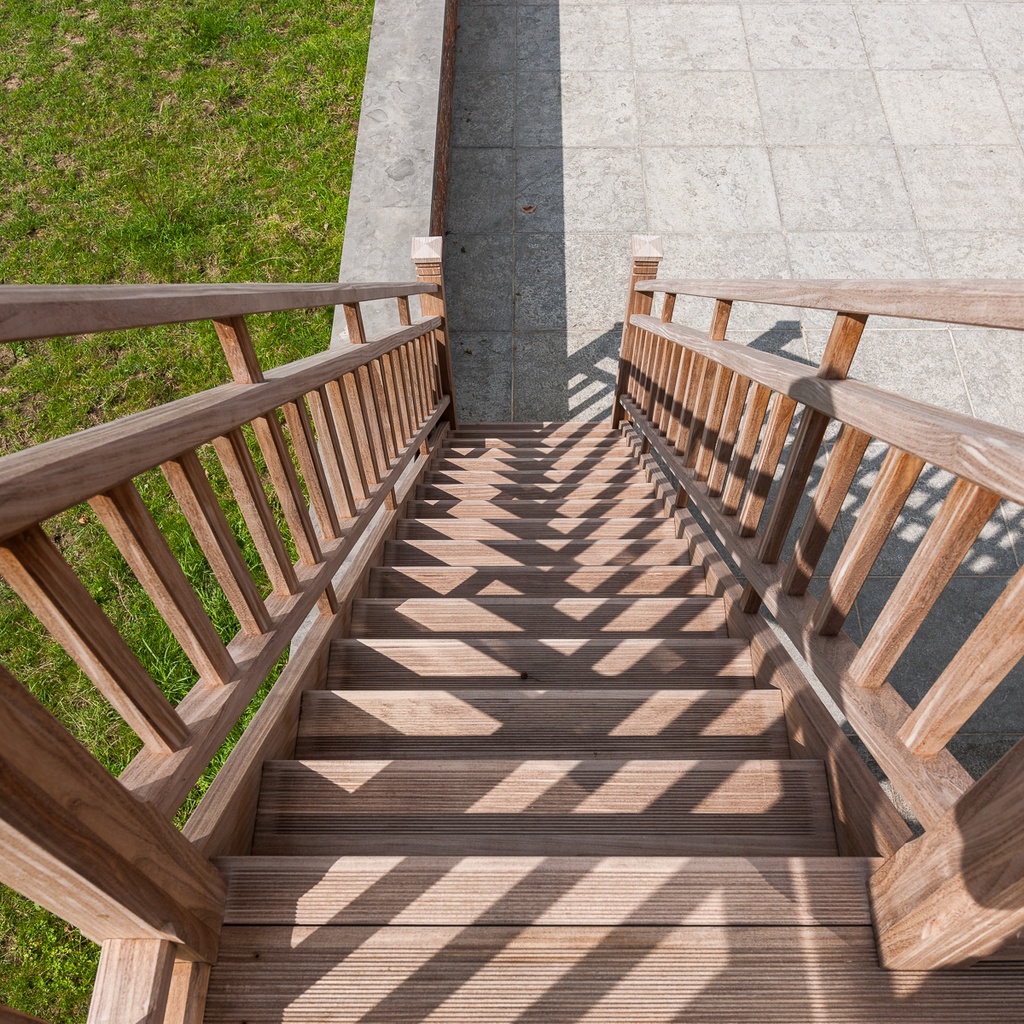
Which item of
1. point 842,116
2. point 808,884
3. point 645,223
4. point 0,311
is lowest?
point 808,884

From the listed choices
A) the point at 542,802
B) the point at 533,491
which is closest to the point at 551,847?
the point at 542,802

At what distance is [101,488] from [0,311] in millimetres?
282

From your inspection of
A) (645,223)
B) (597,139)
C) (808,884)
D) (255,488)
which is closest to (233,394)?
(255,488)

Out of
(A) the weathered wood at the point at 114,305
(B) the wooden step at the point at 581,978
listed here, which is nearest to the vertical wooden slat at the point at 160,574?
(A) the weathered wood at the point at 114,305

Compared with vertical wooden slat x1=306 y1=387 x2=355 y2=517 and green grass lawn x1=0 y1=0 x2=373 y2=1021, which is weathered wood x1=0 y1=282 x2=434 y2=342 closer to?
vertical wooden slat x1=306 y1=387 x2=355 y2=517

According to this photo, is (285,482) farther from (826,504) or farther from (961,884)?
(961,884)

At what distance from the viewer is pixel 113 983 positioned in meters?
0.98

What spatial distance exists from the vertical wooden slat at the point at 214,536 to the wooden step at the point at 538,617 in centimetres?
79

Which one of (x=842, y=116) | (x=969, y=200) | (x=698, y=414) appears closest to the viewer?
(x=698, y=414)

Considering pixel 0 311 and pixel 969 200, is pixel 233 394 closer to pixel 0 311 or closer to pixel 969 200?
pixel 0 311

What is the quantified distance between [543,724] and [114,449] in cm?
124

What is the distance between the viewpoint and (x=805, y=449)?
1.68 meters

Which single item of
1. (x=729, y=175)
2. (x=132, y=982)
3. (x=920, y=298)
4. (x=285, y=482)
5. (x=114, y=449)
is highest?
(x=729, y=175)

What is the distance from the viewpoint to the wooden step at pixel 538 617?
236cm
